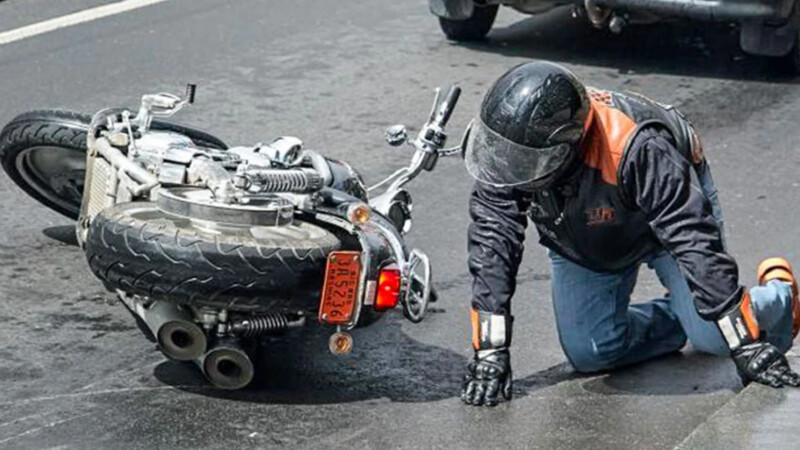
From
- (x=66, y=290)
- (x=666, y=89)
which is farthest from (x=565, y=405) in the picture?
(x=666, y=89)

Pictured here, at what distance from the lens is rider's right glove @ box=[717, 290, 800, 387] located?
18.9 ft

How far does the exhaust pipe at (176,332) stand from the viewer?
232 inches

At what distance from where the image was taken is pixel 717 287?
226 inches

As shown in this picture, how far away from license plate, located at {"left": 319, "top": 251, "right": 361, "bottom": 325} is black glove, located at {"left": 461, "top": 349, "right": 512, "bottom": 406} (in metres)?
0.46

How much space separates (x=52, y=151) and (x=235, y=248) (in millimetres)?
1960

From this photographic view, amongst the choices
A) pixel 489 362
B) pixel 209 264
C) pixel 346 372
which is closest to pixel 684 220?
pixel 489 362

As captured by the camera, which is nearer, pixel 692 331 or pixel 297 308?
pixel 297 308

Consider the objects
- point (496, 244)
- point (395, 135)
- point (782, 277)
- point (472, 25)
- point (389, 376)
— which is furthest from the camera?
point (472, 25)

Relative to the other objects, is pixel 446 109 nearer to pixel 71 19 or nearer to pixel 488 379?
pixel 488 379

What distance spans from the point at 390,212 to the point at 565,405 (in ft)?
3.67

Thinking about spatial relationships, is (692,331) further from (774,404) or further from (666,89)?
(666,89)

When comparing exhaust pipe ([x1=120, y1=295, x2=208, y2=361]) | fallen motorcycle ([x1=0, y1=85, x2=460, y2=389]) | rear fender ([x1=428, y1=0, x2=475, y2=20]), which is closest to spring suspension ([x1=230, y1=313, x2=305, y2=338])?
fallen motorcycle ([x1=0, y1=85, x2=460, y2=389])

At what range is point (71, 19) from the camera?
11.6 meters

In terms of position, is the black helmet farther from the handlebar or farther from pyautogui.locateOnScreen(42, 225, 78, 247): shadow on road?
pyautogui.locateOnScreen(42, 225, 78, 247): shadow on road
